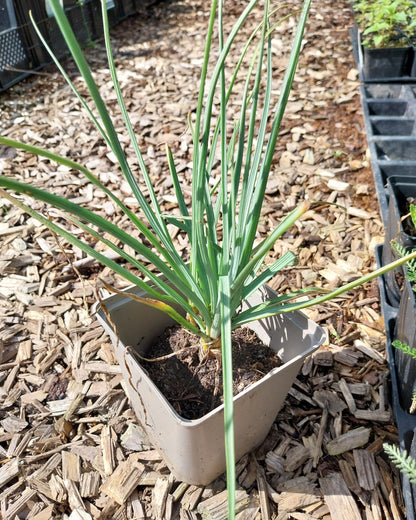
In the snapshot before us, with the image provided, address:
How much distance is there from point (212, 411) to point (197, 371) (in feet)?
0.62

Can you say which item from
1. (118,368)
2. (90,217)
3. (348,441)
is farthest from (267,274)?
(118,368)

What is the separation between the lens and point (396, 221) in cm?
141

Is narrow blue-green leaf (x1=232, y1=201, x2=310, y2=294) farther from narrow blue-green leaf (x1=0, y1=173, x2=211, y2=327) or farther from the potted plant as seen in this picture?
the potted plant

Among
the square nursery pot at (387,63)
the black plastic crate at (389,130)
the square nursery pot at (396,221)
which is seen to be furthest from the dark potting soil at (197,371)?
the square nursery pot at (387,63)

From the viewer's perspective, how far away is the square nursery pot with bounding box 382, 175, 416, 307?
55.7 inches

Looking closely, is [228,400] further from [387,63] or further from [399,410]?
[387,63]

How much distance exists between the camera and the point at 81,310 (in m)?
1.59

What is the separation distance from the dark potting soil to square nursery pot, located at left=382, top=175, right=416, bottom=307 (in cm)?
59

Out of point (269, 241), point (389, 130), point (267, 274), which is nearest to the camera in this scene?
point (269, 241)

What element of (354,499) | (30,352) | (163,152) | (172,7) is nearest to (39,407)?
(30,352)

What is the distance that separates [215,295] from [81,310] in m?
0.84

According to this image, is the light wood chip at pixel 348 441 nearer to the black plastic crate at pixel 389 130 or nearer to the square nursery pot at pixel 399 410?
the square nursery pot at pixel 399 410

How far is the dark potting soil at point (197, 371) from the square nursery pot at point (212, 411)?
0.05 m

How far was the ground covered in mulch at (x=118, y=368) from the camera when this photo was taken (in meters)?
1.10
